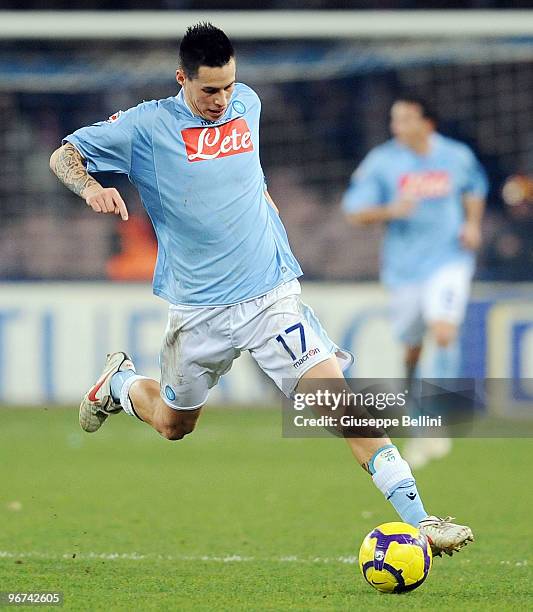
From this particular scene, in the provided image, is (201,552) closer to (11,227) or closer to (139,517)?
(139,517)

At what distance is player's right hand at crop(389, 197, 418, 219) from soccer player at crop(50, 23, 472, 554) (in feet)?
20.6

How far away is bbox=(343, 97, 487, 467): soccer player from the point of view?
12.7 m

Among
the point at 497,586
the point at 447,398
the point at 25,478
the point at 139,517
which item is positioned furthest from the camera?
the point at 447,398

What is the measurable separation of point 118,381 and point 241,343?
1107 millimetres

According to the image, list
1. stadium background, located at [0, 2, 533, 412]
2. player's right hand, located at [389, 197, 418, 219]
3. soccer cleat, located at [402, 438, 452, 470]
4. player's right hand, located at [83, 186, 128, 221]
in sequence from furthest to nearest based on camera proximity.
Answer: stadium background, located at [0, 2, 533, 412], player's right hand, located at [389, 197, 418, 219], soccer cleat, located at [402, 438, 452, 470], player's right hand, located at [83, 186, 128, 221]

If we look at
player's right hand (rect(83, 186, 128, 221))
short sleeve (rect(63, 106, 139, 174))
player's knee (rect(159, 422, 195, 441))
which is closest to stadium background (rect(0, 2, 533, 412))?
player's knee (rect(159, 422, 195, 441))

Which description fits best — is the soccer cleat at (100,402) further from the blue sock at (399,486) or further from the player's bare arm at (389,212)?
the player's bare arm at (389,212)

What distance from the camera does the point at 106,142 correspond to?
21.5 ft

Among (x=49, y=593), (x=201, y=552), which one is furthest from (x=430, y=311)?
(x=49, y=593)

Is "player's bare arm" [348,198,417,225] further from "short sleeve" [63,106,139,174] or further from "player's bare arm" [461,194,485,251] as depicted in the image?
"short sleeve" [63,106,139,174]

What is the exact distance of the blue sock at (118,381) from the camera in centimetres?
748

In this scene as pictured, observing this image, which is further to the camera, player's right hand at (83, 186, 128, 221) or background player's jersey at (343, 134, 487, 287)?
background player's jersey at (343, 134, 487, 287)

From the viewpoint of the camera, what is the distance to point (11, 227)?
53.6ft

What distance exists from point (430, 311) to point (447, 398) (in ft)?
6.99
